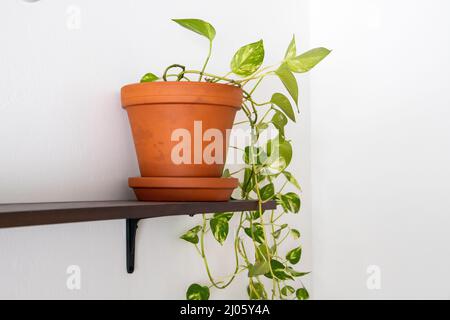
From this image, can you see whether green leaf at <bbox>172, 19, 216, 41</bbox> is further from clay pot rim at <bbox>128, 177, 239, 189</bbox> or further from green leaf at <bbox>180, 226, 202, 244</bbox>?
green leaf at <bbox>180, 226, 202, 244</bbox>

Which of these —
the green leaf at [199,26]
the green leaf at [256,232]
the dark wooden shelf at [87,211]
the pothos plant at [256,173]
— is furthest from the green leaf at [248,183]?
the green leaf at [199,26]

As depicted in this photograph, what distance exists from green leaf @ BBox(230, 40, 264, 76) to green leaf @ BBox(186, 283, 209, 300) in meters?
0.47

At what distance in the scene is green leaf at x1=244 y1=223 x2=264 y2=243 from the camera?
4.00 ft

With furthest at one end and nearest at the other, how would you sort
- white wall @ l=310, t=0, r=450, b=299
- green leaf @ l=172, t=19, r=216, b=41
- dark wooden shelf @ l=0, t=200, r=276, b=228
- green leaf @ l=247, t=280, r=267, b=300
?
1. white wall @ l=310, t=0, r=450, b=299
2. green leaf @ l=247, t=280, r=267, b=300
3. green leaf @ l=172, t=19, r=216, b=41
4. dark wooden shelf @ l=0, t=200, r=276, b=228

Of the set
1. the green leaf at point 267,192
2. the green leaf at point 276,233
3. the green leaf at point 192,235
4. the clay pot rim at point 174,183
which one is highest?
the clay pot rim at point 174,183

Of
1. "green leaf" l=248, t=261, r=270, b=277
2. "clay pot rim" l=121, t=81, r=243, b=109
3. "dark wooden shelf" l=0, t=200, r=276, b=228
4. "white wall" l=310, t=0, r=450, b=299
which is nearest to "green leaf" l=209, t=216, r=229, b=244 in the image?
"green leaf" l=248, t=261, r=270, b=277

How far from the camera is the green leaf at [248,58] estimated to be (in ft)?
3.06

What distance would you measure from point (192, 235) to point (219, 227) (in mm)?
72

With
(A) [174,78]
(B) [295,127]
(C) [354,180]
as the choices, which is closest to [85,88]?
(A) [174,78]

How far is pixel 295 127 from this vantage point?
4.93 ft

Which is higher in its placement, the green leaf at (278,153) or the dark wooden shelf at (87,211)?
the green leaf at (278,153)

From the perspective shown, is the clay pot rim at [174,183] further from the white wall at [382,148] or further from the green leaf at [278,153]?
the white wall at [382,148]
